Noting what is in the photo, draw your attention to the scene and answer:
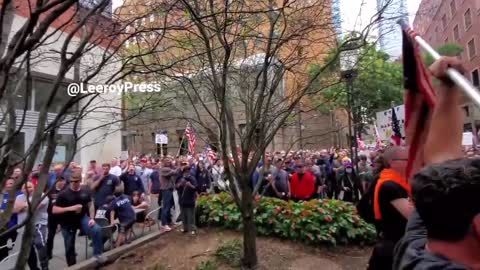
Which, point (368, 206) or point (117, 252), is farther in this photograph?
point (117, 252)

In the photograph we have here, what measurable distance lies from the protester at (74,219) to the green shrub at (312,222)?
2771 mm

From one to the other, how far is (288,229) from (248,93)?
286cm

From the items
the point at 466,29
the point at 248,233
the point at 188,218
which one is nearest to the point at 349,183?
the point at 188,218

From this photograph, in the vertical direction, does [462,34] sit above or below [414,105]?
above

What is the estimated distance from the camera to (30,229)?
2.42 meters

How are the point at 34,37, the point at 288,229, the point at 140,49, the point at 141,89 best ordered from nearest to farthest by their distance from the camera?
the point at 34,37, the point at 140,49, the point at 141,89, the point at 288,229

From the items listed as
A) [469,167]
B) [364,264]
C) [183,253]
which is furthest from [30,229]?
[364,264]

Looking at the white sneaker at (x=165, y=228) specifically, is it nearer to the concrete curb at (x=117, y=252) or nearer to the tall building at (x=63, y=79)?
the concrete curb at (x=117, y=252)

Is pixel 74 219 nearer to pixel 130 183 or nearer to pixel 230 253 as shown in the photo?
pixel 230 253

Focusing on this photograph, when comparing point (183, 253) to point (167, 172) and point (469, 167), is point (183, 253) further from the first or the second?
point (469, 167)

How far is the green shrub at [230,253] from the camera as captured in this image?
23.4 ft

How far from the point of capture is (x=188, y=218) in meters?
9.26

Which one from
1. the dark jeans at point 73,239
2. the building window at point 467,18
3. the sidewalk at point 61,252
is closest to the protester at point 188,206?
the sidewalk at point 61,252

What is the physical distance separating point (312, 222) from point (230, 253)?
186 cm
